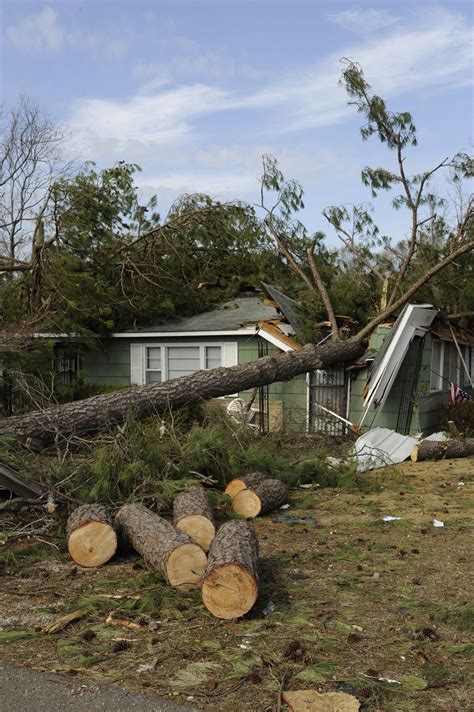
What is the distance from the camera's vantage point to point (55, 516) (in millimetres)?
6652

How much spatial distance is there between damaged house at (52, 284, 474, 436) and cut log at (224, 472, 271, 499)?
4.43 metres

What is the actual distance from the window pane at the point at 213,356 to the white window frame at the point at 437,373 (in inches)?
183

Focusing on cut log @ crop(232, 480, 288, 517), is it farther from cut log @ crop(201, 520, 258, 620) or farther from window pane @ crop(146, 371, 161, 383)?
window pane @ crop(146, 371, 161, 383)

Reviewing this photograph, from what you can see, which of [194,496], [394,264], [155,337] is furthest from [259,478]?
[394,264]

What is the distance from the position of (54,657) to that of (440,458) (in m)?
8.87

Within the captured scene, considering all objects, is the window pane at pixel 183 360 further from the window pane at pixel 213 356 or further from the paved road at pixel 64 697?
the paved road at pixel 64 697

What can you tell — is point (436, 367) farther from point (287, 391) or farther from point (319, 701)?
point (319, 701)

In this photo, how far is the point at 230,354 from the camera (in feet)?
48.2

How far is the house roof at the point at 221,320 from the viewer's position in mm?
14766

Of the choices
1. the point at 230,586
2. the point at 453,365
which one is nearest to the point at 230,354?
the point at 453,365

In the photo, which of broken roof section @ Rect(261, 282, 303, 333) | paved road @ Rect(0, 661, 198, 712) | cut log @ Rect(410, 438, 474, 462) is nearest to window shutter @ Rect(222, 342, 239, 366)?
broken roof section @ Rect(261, 282, 303, 333)

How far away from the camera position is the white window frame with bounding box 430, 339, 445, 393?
14.5m

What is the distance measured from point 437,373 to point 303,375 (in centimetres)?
309

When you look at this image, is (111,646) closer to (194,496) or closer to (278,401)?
(194,496)
